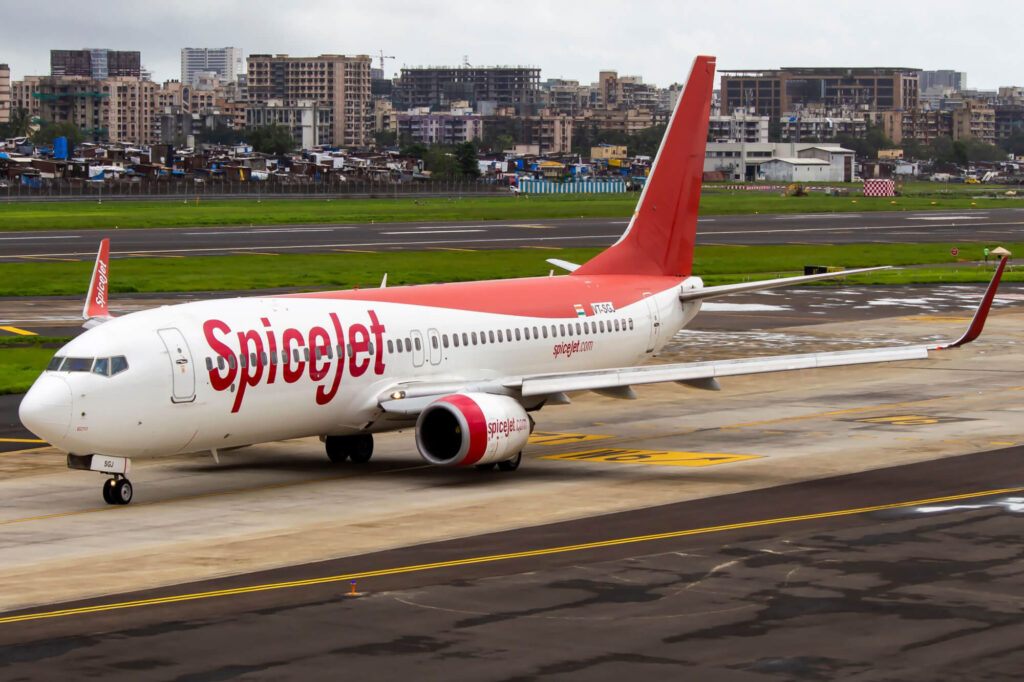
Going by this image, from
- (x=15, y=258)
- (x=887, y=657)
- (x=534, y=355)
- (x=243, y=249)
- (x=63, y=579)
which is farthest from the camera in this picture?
(x=243, y=249)

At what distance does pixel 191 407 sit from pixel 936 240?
99.0 metres

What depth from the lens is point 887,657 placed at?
20.2 metres

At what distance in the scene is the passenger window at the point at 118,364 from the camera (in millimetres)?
30906

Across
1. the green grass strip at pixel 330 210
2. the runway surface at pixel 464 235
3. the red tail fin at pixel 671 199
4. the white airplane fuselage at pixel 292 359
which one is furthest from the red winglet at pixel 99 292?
the green grass strip at pixel 330 210

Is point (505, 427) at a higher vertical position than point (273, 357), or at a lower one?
lower

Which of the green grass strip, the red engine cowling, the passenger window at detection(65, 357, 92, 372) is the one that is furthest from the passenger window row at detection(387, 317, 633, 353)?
the green grass strip

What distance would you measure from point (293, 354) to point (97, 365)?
457 centimetres

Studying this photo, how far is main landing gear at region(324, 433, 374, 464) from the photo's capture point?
3759 centimetres

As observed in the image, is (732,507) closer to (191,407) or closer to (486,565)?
(486,565)

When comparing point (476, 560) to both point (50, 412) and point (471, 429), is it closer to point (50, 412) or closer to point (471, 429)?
point (471, 429)

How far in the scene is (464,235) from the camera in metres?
122

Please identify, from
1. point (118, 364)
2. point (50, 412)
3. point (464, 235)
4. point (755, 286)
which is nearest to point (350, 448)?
point (118, 364)

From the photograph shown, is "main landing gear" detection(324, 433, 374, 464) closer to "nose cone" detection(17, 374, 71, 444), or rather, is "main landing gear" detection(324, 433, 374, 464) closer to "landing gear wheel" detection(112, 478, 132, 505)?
"landing gear wheel" detection(112, 478, 132, 505)

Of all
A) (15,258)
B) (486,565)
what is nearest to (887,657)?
(486,565)
